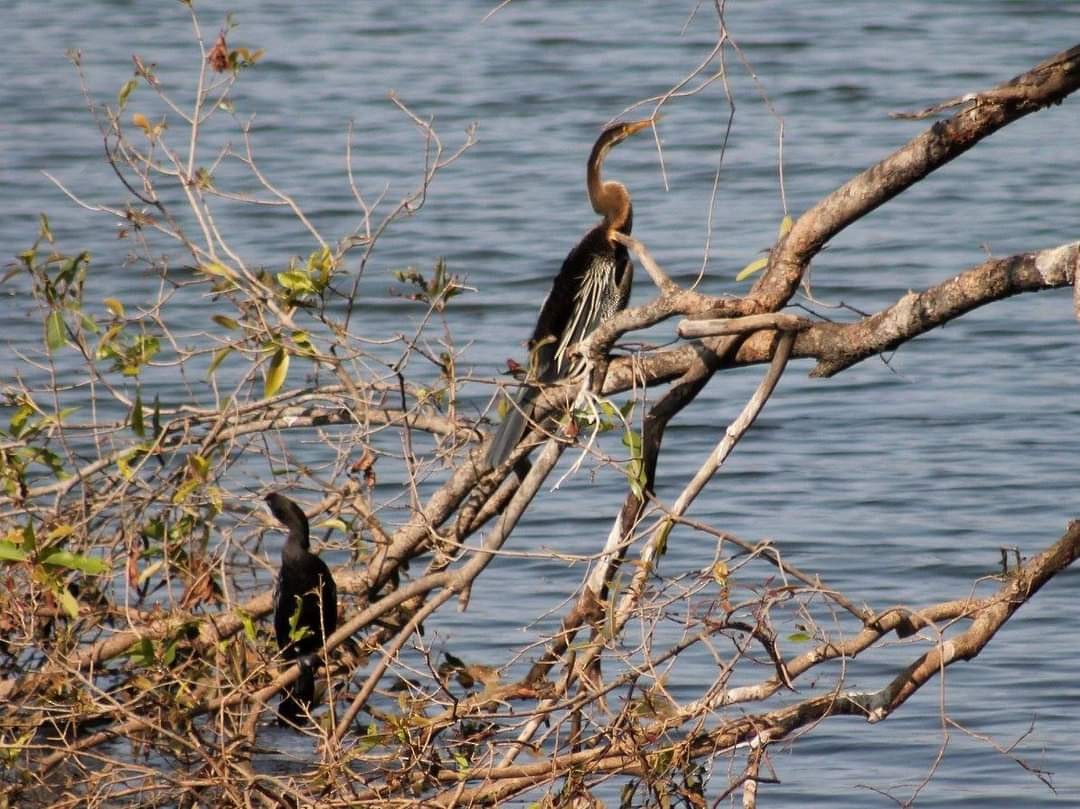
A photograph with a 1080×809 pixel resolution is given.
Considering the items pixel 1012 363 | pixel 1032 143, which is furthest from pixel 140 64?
pixel 1032 143

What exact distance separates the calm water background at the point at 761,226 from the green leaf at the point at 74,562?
1.58m

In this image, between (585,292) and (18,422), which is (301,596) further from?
(585,292)

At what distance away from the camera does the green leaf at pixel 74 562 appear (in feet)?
12.1

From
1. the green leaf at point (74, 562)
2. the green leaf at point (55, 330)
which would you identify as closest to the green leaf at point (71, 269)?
the green leaf at point (55, 330)

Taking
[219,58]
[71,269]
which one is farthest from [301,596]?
[219,58]

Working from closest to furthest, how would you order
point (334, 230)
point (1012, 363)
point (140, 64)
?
point (140, 64), point (1012, 363), point (334, 230)

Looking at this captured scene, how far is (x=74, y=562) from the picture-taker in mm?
3738

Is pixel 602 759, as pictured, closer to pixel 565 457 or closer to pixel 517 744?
pixel 517 744

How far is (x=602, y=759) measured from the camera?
3.51 meters

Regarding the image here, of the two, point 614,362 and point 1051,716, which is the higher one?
point 614,362

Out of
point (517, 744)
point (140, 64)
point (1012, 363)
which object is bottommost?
point (1012, 363)

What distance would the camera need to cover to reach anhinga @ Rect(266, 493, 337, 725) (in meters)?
4.28

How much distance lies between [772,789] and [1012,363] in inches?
161

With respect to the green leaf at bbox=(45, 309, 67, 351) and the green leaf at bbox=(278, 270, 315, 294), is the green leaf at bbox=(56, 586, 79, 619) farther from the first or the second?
the green leaf at bbox=(278, 270, 315, 294)
